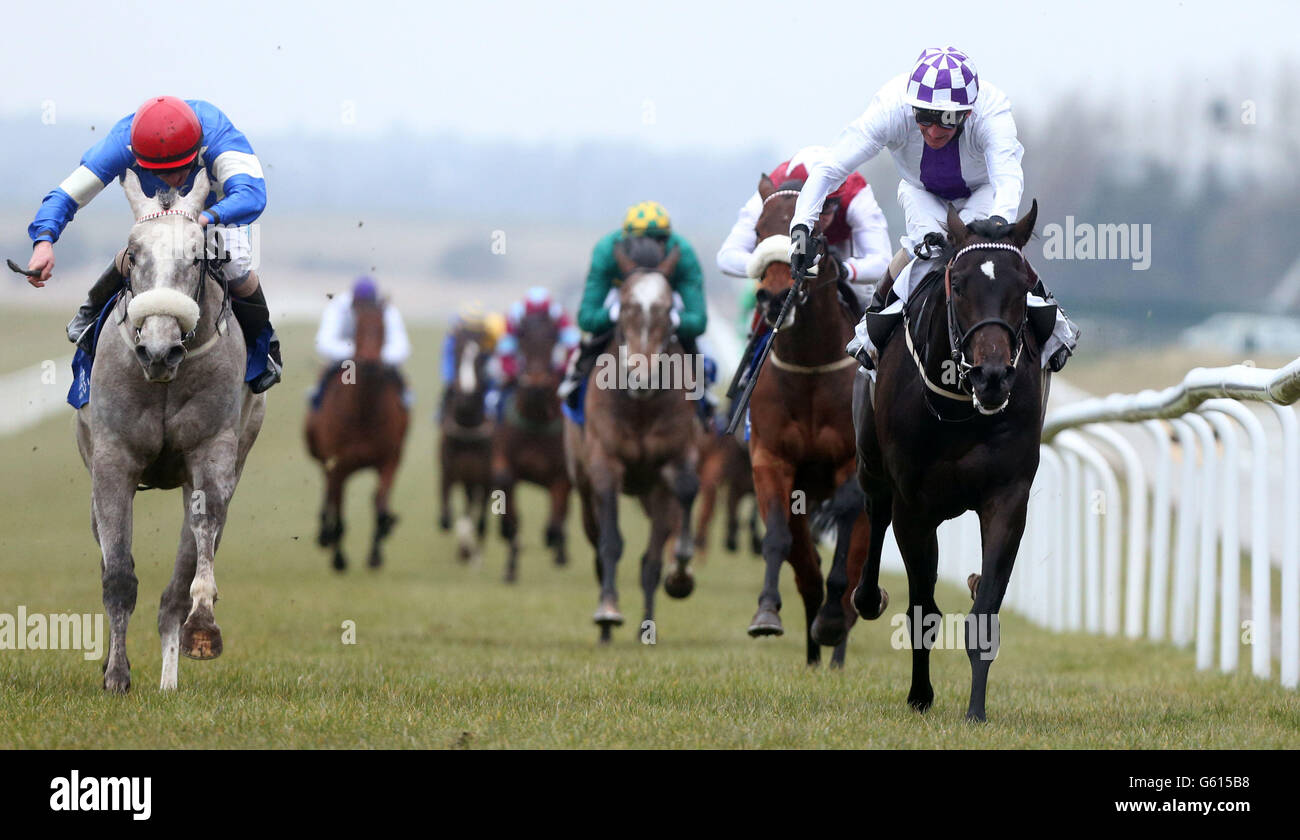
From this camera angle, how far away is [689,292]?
1126cm

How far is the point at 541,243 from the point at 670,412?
115 metres

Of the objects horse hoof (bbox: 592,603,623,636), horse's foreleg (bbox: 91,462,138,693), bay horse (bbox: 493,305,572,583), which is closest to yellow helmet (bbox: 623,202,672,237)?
horse hoof (bbox: 592,603,623,636)

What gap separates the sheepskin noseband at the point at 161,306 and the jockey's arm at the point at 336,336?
10613mm

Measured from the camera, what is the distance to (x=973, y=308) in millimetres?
6074

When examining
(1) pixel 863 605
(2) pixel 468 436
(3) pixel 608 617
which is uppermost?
(2) pixel 468 436

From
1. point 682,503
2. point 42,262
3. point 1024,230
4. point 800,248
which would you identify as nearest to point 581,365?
point 682,503

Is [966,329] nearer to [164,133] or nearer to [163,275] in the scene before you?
[163,275]

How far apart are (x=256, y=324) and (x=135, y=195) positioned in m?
0.89

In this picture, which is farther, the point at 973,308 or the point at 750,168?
the point at 750,168

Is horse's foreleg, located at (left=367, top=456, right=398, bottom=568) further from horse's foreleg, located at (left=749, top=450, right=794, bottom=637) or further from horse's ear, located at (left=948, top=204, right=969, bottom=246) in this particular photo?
horse's ear, located at (left=948, top=204, right=969, bottom=246)

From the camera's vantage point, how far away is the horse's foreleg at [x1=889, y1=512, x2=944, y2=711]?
22.6 ft

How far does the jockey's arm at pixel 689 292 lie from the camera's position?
1112cm
